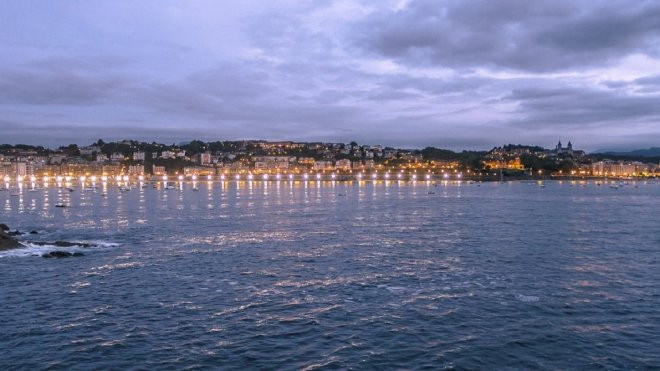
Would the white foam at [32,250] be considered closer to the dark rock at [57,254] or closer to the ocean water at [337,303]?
the ocean water at [337,303]

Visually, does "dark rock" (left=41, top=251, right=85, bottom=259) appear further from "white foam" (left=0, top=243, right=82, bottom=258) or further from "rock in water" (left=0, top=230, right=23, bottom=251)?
"rock in water" (left=0, top=230, right=23, bottom=251)

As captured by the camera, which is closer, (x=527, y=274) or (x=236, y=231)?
(x=527, y=274)

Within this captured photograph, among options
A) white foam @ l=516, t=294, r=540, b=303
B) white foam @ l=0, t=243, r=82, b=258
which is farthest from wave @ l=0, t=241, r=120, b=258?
white foam @ l=516, t=294, r=540, b=303

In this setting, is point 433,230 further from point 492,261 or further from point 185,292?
point 185,292

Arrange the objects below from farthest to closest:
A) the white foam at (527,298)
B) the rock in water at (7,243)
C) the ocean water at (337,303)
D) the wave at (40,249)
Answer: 1. the rock in water at (7,243)
2. the wave at (40,249)
3. the white foam at (527,298)
4. the ocean water at (337,303)

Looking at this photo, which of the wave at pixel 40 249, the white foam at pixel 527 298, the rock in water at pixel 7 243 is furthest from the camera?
the rock in water at pixel 7 243

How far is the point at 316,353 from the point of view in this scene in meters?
16.8

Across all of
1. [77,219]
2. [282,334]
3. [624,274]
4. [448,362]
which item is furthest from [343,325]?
[77,219]

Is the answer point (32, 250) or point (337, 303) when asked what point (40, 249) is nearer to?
point (32, 250)

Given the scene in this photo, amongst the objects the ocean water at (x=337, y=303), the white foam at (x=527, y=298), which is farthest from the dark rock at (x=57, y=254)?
the white foam at (x=527, y=298)

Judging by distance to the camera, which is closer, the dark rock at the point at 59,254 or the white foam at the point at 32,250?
the dark rock at the point at 59,254

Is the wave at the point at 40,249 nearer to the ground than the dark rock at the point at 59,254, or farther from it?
nearer to the ground

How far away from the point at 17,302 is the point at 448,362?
58.4 feet

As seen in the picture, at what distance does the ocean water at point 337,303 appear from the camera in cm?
1662
